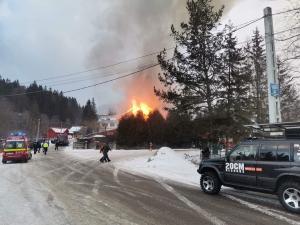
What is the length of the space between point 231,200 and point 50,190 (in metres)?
6.36

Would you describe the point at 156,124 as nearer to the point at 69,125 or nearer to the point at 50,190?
the point at 50,190

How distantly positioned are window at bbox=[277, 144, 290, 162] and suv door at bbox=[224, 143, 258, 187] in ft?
2.88

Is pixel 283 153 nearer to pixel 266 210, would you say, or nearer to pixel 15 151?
pixel 266 210

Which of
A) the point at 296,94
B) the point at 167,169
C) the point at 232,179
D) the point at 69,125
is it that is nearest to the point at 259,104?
the point at 296,94

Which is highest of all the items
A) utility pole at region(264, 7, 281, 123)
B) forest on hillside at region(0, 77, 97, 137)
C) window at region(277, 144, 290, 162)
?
forest on hillside at region(0, 77, 97, 137)

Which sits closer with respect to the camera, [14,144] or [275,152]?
[275,152]

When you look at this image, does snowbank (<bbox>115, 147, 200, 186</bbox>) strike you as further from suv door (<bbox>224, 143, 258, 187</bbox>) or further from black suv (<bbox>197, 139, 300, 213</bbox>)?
suv door (<bbox>224, 143, 258, 187</bbox>)

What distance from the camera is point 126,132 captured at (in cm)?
6444

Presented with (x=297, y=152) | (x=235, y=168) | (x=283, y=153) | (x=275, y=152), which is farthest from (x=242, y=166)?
(x=297, y=152)

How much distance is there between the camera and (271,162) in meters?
11.2

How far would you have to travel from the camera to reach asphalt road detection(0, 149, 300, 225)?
897 cm

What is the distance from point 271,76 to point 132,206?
382 inches

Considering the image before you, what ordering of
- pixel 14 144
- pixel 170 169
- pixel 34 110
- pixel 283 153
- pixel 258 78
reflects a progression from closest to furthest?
pixel 283 153 → pixel 170 169 → pixel 14 144 → pixel 258 78 → pixel 34 110

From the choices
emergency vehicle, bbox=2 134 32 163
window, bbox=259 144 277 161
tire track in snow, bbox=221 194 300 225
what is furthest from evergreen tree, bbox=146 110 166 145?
window, bbox=259 144 277 161
